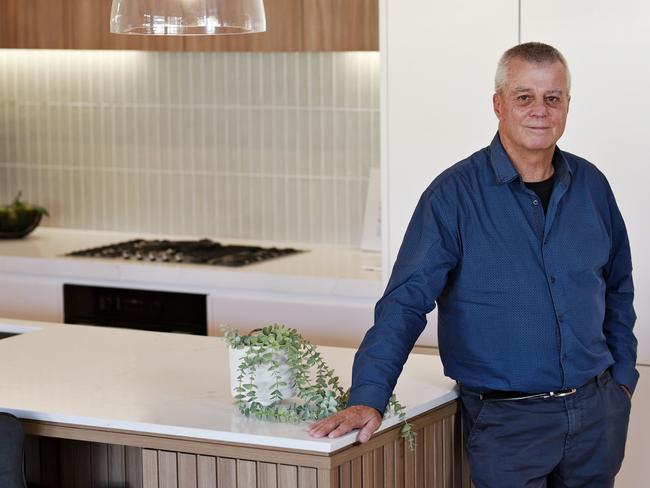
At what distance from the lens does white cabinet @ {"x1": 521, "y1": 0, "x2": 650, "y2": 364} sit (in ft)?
11.7

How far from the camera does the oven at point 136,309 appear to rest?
182 inches

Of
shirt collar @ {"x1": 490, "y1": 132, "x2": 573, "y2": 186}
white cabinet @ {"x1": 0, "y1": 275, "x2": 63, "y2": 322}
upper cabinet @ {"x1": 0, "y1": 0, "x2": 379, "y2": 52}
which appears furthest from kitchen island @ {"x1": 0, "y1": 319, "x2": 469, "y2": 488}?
upper cabinet @ {"x1": 0, "y1": 0, "x2": 379, "y2": 52}

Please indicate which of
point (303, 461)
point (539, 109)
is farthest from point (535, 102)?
point (303, 461)

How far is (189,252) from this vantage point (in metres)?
4.88

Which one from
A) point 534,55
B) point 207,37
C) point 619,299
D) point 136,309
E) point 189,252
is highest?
point 207,37

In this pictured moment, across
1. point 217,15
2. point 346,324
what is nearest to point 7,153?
point 346,324

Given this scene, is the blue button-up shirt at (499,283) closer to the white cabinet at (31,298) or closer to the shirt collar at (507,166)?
the shirt collar at (507,166)

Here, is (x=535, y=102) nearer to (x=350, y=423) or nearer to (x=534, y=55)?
(x=534, y=55)

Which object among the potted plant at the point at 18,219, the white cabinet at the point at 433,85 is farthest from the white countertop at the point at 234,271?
the white cabinet at the point at 433,85

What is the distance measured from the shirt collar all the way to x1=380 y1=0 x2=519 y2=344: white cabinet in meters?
1.19

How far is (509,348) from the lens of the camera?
249cm

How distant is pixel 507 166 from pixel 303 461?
804 millimetres

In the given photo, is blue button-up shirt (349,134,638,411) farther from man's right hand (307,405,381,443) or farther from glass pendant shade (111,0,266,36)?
glass pendant shade (111,0,266,36)

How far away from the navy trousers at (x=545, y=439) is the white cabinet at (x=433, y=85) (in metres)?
1.43
